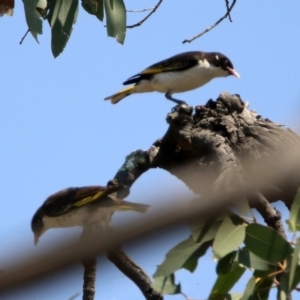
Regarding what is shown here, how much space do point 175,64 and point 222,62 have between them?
44 cm

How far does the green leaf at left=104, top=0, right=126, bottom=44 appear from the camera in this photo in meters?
3.12

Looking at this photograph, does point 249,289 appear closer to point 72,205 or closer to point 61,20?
point 72,205

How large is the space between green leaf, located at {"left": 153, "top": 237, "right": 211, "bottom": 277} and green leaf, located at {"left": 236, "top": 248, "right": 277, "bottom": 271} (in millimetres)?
105

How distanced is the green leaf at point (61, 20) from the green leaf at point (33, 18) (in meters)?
0.09

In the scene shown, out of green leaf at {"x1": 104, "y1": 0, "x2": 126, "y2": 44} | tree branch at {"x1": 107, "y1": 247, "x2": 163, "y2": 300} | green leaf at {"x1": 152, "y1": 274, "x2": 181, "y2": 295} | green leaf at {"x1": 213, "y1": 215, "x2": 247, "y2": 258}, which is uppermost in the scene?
green leaf at {"x1": 104, "y1": 0, "x2": 126, "y2": 44}

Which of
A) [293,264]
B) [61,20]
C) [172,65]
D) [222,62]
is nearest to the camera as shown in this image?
[293,264]

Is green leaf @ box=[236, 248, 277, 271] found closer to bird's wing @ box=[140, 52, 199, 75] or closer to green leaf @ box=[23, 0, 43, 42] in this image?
green leaf @ box=[23, 0, 43, 42]

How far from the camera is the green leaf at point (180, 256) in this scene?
170 cm

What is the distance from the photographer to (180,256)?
170cm

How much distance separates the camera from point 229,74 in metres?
5.98

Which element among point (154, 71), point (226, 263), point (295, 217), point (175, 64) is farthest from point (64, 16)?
point (175, 64)

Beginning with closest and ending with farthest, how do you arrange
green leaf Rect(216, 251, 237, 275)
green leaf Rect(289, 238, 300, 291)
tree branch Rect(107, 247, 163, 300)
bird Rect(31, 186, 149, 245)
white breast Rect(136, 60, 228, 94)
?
green leaf Rect(289, 238, 300, 291) → green leaf Rect(216, 251, 237, 275) → tree branch Rect(107, 247, 163, 300) → bird Rect(31, 186, 149, 245) → white breast Rect(136, 60, 228, 94)

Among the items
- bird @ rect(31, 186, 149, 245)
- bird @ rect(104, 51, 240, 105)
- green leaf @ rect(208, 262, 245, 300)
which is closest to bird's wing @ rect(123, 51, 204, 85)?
bird @ rect(104, 51, 240, 105)

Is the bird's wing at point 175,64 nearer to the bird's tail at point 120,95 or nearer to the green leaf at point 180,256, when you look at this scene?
the bird's tail at point 120,95
